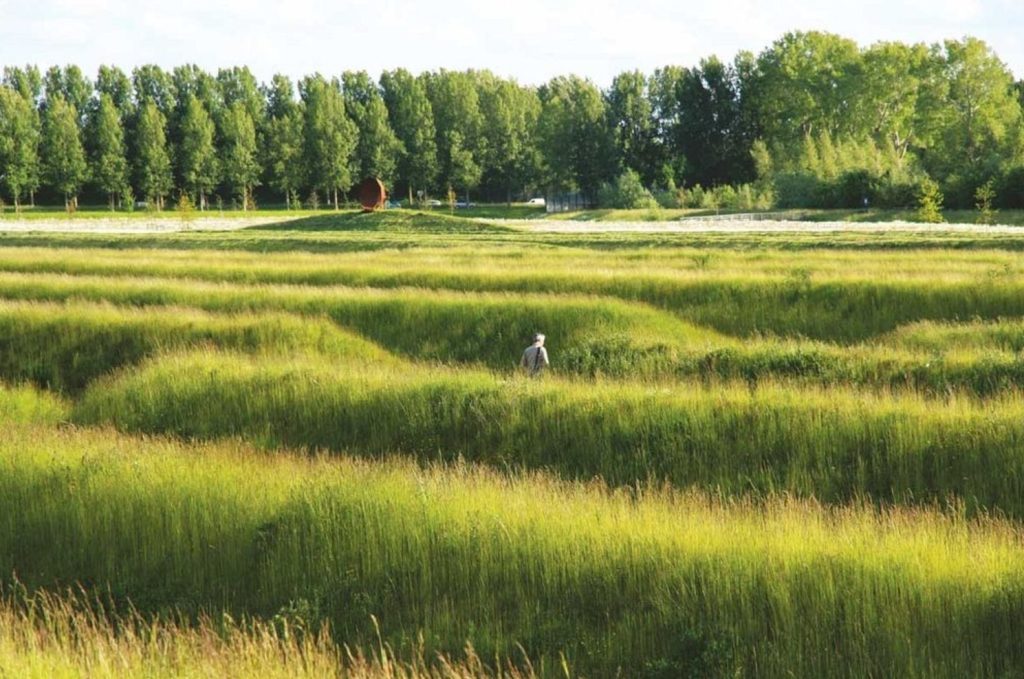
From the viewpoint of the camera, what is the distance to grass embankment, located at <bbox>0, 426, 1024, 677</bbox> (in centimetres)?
791

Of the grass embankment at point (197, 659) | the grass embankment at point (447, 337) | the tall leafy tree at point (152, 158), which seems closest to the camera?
the grass embankment at point (197, 659)

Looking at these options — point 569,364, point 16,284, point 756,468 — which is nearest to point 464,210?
point 16,284

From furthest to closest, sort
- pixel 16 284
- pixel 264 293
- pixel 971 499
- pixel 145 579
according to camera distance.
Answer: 1. pixel 16 284
2. pixel 264 293
3. pixel 971 499
4. pixel 145 579

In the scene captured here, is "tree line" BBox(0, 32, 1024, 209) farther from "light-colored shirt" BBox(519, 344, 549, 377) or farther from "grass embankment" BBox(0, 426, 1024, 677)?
"grass embankment" BBox(0, 426, 1024, 677)

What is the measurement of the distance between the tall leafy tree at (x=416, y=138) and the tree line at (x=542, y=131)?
0.85 ft

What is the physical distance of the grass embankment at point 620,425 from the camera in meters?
13.4

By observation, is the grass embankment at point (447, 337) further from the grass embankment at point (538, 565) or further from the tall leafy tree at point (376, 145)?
the tall leafy tree at point (376, 145)

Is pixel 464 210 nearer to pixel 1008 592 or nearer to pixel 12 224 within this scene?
pixel 12 224

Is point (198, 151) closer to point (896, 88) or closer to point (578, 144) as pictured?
point (578, 144)

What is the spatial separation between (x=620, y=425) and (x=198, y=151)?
109 meters

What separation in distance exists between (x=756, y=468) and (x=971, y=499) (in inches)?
110

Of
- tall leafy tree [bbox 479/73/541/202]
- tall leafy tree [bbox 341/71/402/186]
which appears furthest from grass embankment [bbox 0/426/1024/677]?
tall leafy tree [bbox 479/73/541/202]

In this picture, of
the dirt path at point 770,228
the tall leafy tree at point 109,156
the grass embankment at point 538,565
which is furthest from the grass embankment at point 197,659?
the tall leafy tree at point 109,156

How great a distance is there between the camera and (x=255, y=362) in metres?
21.6
